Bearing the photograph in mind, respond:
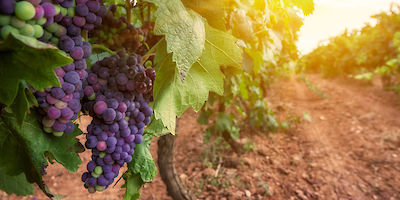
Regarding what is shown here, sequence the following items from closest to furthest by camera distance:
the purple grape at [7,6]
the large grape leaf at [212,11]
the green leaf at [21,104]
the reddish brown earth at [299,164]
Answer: the purple grape at [7,6] < the green leaf at [21,104] < the large grape leaf at [212,11] < the reddish brown earth at [299,164]

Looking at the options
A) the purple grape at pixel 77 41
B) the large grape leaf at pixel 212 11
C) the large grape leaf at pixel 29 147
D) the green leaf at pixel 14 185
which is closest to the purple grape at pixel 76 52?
the purple grape at pixel 77 41

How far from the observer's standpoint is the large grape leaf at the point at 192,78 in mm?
1007

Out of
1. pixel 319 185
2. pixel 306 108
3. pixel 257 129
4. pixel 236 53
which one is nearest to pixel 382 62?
pixel 306 108

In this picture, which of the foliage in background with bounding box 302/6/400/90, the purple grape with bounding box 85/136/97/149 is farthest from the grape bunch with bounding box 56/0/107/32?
the foliage in background with bounding box 302/6/400/90

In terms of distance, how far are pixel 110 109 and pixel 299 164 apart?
12.3ft

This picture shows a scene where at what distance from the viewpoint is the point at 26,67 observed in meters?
0.66

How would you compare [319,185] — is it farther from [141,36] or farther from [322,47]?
[322,47]

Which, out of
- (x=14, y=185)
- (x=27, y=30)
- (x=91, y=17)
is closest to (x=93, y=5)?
(x=91, y=17)

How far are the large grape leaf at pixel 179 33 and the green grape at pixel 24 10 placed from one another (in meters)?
0.31

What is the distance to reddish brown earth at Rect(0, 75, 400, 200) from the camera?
3.37 meters

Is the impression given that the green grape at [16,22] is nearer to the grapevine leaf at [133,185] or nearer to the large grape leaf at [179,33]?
the large grape leaf at [179,33]

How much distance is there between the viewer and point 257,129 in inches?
208

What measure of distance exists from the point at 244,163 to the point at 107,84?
3.24 meters

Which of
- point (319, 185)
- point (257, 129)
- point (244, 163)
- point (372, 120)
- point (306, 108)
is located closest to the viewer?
point (319, 185)
